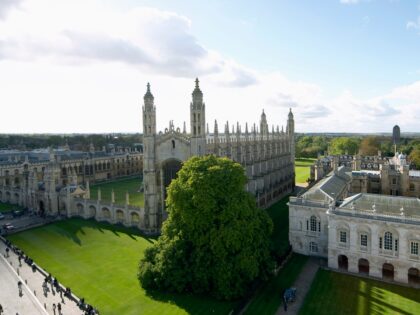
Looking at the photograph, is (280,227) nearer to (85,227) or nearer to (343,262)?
(343,262)

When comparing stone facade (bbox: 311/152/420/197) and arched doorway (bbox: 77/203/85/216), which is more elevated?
stone facade (bbox: 311/152/420/197)

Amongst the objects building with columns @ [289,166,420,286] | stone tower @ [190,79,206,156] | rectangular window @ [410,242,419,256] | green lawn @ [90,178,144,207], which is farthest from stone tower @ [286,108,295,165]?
rectangular window @ [410,242,419,256]

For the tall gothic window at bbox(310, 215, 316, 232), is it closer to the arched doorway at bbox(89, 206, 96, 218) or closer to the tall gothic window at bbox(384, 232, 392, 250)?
the tall gothic window at bbox(384, 232, 392, 250)

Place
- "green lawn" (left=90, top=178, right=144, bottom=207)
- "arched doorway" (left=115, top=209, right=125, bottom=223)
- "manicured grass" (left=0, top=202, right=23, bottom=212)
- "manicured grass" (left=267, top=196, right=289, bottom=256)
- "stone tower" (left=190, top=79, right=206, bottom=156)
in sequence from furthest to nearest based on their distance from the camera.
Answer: "green lawn" (left=90, top=178, right=144, bottom=207) → "manicured grass" (left=0, top=202, right=23, bottom=212) → "arched doorway" (left=115, top=209, right=125, bottom=223) → "stone tower" (left=190, top=79, right=206, bottom=156) → "manicured grass" (left=267, top=196, right=289, bottom=256)

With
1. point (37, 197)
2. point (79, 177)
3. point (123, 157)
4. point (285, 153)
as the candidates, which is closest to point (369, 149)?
point (285, 153)

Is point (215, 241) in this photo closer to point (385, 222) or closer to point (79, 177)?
point (385, 222)

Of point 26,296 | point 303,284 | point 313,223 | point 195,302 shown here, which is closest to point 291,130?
point 313,223
